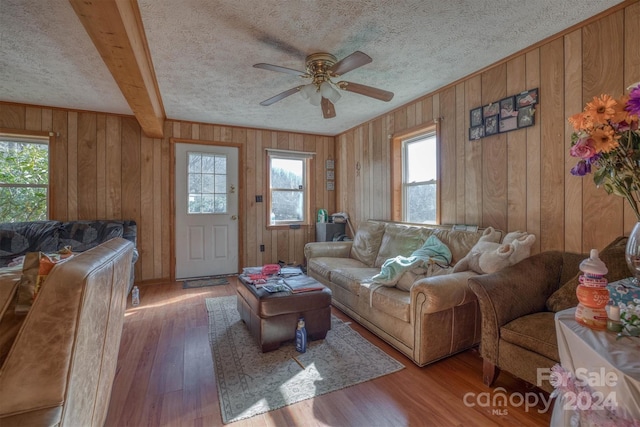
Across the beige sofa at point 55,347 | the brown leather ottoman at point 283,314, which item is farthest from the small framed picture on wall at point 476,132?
the beige sofa at point 55,347

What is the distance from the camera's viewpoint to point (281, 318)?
7.14ft

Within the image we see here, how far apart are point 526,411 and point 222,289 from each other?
3.31 m

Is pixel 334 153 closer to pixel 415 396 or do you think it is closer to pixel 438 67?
pixel 438 67

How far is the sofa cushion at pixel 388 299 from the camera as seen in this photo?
2.06 meters

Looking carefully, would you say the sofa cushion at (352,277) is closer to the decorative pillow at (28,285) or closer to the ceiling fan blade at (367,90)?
the ceiling fan blade at (367,90)

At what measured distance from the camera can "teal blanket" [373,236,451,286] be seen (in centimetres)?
233

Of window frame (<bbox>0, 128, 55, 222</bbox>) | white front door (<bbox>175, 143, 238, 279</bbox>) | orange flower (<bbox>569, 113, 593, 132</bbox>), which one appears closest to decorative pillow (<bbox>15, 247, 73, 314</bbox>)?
orange flower (<bbox>569, 113, 593, 132</bbox>)

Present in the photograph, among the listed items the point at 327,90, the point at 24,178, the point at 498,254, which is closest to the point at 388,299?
the point at 498,254

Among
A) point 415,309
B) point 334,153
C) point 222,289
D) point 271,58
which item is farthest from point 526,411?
point 334,153

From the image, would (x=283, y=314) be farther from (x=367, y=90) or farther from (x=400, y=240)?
(x=367, y=90)

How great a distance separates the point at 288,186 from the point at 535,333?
398cm

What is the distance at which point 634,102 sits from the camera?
33.8 inches

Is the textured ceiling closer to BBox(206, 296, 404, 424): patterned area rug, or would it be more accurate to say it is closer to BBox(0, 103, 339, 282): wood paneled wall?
BBox(0, 103, 339, 282): wood paneled wall

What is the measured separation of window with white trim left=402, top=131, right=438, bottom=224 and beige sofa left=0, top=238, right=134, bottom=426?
3067 mm
